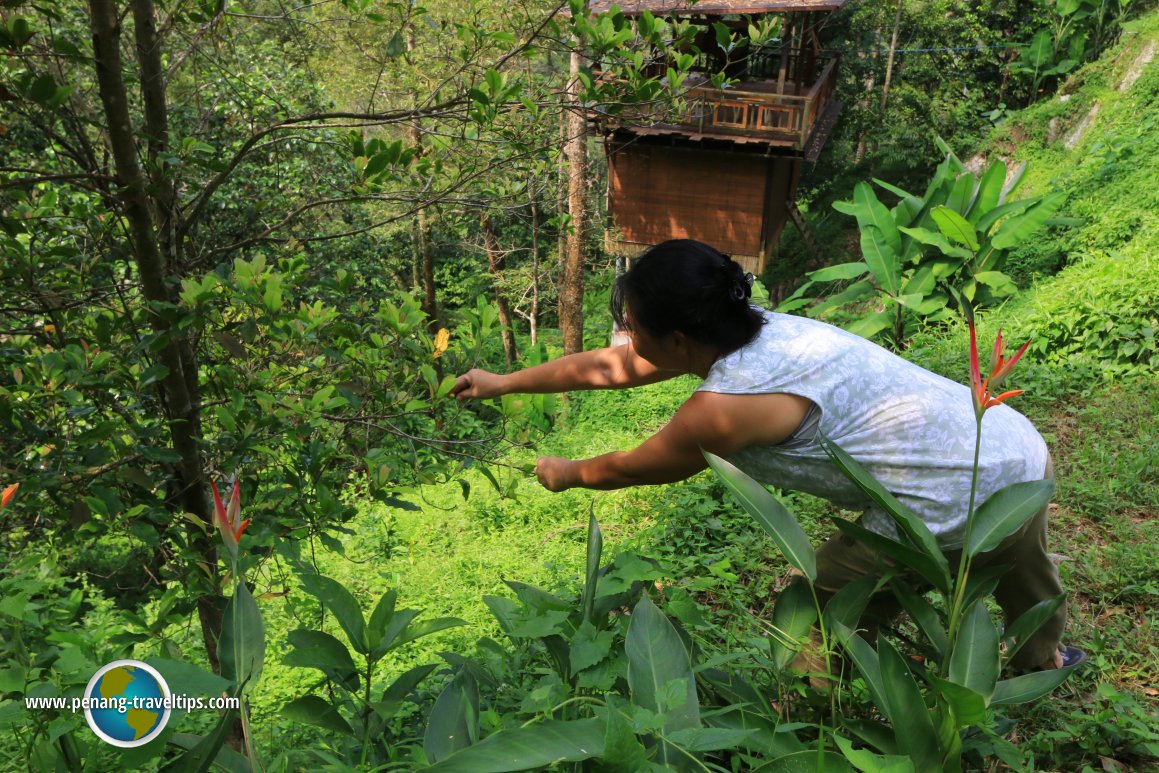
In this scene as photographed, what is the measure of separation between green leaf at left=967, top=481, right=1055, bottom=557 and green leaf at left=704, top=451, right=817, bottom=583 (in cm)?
31

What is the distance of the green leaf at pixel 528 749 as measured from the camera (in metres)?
1.12

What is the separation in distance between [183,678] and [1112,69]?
13.3 meters

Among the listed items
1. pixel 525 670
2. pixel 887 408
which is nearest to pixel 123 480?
pixel 525 670

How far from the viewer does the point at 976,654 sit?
1.49m

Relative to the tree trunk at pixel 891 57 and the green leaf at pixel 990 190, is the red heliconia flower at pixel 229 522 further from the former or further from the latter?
the tree trunk at pixel 891 57

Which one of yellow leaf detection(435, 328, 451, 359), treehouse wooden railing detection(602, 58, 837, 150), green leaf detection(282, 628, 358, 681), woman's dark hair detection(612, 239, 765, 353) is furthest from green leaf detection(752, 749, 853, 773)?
treehouse wooden railing detection(602, 58, 837, 150)

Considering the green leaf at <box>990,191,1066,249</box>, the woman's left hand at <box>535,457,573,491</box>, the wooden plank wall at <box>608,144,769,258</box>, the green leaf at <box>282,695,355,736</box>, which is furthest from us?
the wooden plank wall at <box>608,144,769,258</box>

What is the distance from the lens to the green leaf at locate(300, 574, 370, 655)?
1456 mm

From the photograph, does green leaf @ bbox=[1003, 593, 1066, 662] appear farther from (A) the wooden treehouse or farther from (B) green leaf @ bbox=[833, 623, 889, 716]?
(A) the wooden treehouse

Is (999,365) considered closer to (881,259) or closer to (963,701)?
(963,701)

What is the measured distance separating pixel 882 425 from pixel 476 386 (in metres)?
1.09

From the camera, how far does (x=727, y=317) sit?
179 centimetres

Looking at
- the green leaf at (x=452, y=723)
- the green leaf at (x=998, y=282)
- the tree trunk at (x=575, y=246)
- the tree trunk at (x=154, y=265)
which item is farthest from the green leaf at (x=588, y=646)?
the tree trunk at (x=575, y=246)

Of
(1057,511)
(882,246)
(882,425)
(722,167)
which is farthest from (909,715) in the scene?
(722,167)
